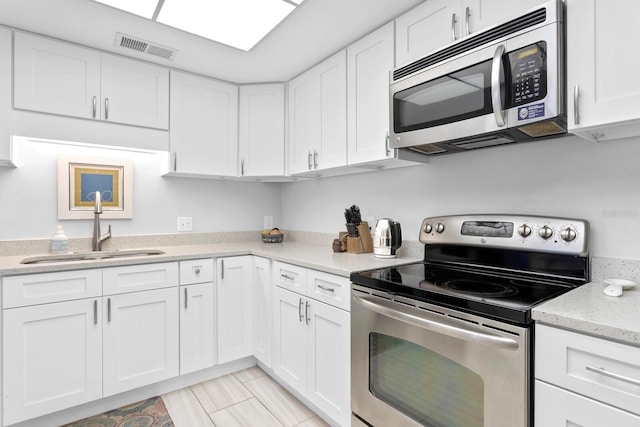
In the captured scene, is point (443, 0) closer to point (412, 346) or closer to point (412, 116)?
point (412, 116)

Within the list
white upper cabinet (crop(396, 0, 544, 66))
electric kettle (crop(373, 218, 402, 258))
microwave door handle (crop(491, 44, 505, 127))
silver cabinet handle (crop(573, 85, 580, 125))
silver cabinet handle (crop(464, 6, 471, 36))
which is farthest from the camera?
electric kettle (crop(373, 218, 402, 258))

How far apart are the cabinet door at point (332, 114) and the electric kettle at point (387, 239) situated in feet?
1.59

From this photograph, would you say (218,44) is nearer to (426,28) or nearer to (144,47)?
(144,47)

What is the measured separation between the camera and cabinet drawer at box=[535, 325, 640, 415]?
2.70ft

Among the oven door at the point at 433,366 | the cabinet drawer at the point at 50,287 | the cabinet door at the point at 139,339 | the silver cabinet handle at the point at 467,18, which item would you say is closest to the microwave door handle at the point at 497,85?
the silver cabinet handle at the point at 467,18

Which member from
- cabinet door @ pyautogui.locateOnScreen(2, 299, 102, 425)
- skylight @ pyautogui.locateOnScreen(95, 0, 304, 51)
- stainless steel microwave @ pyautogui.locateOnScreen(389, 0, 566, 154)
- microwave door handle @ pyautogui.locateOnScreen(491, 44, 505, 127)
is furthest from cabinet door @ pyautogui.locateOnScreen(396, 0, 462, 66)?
cabinet door @ pyautogui.locateOnScreen(2, 299, 102, 425)

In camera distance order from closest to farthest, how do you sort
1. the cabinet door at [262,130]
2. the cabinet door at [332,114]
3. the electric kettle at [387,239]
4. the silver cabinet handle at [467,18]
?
the silver cabinet handle at [467,18] → the electric kettle at [387,239] → the cabinet door at [332,114] → the cabinet door at [262,130]

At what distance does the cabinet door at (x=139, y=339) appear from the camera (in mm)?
1948

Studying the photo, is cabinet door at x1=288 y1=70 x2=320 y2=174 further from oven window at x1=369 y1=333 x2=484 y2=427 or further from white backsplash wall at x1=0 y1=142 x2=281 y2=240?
oven window at x1=369 y1=333 x2=484 y2=427

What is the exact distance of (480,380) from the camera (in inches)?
43.3

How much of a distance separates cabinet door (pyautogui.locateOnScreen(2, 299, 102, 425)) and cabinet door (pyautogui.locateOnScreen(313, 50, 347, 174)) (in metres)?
1.63

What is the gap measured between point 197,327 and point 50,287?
0.85 m

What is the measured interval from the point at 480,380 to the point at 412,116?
1173 millimetres

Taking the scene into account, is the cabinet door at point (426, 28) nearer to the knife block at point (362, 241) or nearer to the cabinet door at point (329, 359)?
the knife block at point (362, 241)
